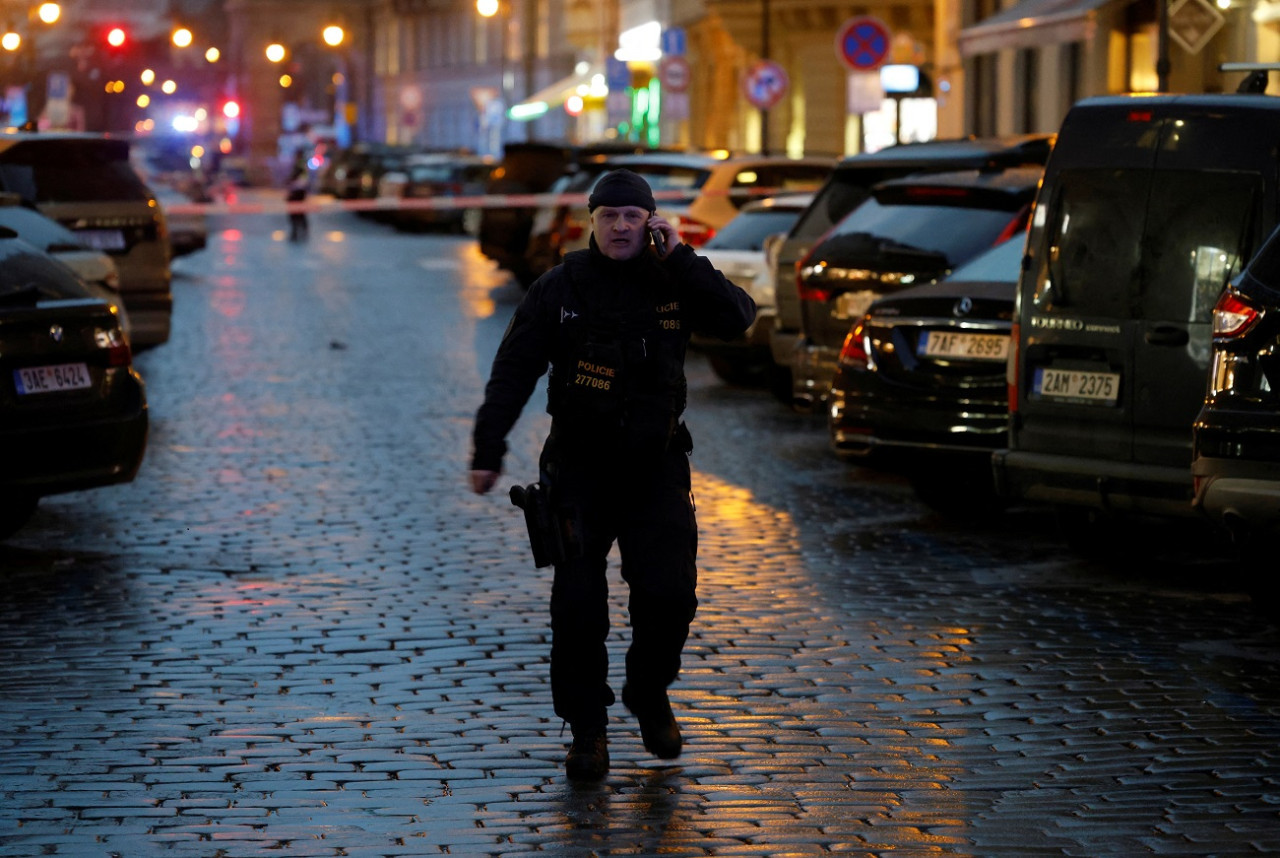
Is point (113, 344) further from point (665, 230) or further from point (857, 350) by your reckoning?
point (665, 230)

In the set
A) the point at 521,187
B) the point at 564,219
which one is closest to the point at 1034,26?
the point at 564,219

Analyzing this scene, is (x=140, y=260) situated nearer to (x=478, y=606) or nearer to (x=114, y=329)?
(x=114, y=329)

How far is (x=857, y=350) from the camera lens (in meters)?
11.8

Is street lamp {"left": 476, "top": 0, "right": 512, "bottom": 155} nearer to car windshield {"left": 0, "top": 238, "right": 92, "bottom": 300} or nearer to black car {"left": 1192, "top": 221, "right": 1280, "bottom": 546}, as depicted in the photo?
car windshield {"left": 0, "top": 238, "right": 92, "bottom": 300}

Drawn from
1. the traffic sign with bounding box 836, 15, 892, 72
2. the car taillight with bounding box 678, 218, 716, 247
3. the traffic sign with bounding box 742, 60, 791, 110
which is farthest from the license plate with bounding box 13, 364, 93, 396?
the traffic sign with bounding box 742, 60, 791, 110

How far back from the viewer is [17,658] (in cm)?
845

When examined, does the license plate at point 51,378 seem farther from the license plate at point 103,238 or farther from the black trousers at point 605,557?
the license plate at point 103,238

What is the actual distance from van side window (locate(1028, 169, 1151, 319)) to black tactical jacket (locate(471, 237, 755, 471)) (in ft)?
10.9

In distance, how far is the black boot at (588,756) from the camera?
266 inches

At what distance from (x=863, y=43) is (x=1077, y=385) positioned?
18.0 meters

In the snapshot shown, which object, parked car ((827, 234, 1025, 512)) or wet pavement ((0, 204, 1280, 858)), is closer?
wet pavement ((0, 204, 1280, 858))

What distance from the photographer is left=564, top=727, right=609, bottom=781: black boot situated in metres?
6.76

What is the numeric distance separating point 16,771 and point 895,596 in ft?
12.9

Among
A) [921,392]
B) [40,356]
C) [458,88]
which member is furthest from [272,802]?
[458,88]
